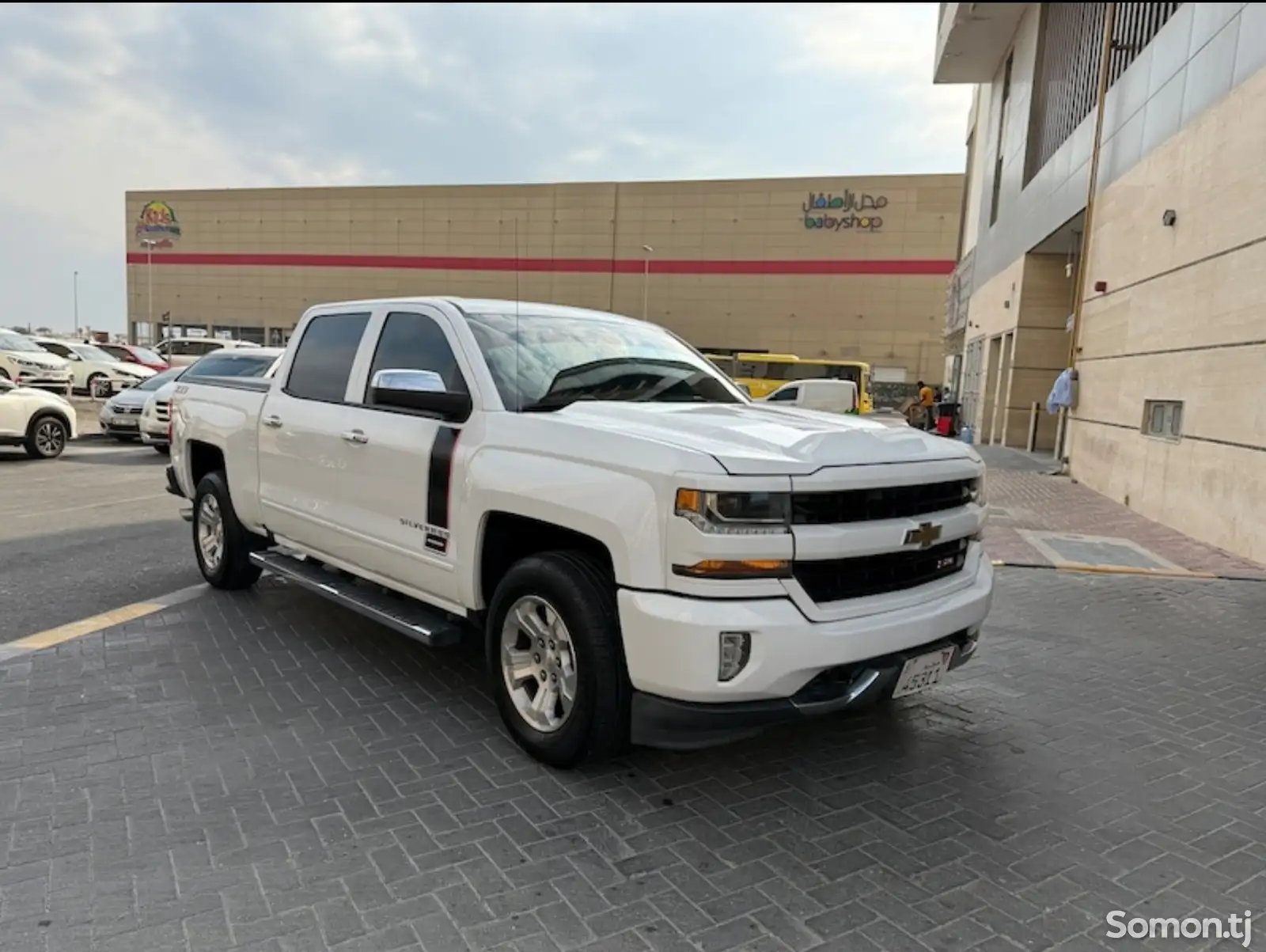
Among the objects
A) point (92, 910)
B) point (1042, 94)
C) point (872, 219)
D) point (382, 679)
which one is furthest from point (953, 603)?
point (872, 219)

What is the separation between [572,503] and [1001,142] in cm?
2686

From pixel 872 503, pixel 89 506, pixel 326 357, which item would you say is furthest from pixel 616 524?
pixel 89 506

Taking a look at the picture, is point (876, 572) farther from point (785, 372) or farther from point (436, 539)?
point (785, 372)

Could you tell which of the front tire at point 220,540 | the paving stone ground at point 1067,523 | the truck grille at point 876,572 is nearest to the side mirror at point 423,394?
the truck grille at point 876,572

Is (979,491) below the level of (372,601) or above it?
above

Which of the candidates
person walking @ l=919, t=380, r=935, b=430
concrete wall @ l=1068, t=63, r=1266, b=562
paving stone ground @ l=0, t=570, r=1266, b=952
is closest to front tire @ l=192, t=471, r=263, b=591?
paving stone ground @ l=0, t=570, r=1266, b=952

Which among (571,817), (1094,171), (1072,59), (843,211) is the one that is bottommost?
(571,817)

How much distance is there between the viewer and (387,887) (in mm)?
2727

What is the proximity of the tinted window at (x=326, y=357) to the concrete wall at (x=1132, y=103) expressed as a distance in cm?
932

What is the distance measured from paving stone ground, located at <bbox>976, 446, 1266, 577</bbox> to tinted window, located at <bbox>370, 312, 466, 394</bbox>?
5.88 meters

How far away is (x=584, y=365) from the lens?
167 inches

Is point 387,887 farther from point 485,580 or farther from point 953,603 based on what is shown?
point 953,603

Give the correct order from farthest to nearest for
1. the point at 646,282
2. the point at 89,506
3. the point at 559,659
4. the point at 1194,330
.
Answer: the point at 646,282 < the point at 1194,330 < the point at 89,506 < the point at 559,659

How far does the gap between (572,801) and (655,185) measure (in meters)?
56.9
